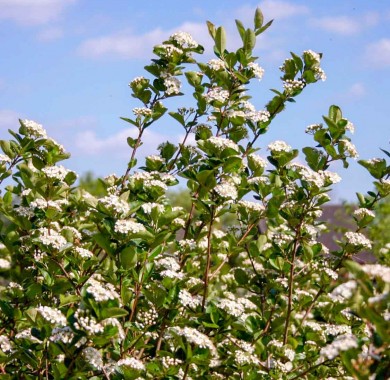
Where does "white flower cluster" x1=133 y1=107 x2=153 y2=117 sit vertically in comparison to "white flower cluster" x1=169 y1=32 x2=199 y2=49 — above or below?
below

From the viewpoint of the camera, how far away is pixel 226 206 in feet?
12.6

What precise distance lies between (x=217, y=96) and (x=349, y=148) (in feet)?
2.49

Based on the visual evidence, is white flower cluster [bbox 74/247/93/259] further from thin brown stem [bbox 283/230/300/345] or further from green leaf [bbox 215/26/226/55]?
green leaf [bbox 215/26/226/55]

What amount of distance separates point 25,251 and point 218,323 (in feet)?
3.85

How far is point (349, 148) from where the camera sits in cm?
362

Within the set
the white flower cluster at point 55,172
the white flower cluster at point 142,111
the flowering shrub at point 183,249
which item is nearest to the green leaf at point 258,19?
the flowering shrub at point 183,249

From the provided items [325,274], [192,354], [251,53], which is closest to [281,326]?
[325,274]

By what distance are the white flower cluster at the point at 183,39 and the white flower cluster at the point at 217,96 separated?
0.36 meters

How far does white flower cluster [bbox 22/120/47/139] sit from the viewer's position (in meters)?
3.66

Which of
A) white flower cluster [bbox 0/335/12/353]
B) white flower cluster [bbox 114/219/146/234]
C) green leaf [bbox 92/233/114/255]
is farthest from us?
white flower cluster [bbox 0/335/12/353]

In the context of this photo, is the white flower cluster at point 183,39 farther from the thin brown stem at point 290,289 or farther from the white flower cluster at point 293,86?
the thin brown stem at point 290,289

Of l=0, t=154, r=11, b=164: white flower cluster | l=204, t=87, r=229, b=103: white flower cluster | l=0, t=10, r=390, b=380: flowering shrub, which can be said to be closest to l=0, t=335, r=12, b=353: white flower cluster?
l=0, t=10, r=390, b=380: flowering shrub

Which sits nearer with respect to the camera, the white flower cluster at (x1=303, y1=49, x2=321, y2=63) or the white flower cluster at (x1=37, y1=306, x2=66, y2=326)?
the white flower cluster at (x1=37, y1=306, x2=66, y2=326)

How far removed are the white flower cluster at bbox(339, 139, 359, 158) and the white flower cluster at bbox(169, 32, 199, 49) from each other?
105cm
